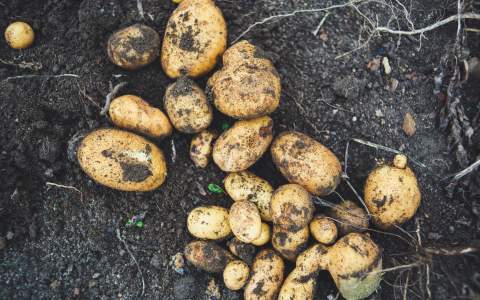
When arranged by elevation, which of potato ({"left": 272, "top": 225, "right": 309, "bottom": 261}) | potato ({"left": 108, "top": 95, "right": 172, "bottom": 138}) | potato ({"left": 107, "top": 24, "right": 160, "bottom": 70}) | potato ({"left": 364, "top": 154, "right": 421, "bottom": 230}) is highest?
potato ({"left": 107, "top": 24, "right": 160, "bottom": 70})

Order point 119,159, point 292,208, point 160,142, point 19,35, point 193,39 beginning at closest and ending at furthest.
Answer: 1. point 292,208
2. point 119,159
3. point 193,39
4. point 160,142
5. point 19,35

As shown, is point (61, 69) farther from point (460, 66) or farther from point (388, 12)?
point (460, 66)

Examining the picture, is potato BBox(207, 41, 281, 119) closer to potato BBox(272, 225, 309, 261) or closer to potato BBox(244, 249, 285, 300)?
potato BBox(272, 225, 309, 261)

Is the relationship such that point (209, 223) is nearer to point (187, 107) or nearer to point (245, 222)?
point (245, 222)

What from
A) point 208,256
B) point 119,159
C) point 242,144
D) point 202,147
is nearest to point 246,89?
point 242,144

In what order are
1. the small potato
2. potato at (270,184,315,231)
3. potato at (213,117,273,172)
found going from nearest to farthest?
1. potato at (270,184,315,231)
2. potato at (213,117,273,172)
3. the small potato

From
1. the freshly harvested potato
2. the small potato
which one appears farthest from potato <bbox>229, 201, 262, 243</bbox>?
the small potato

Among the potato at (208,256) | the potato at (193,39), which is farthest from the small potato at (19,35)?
the potato at (208,256)
